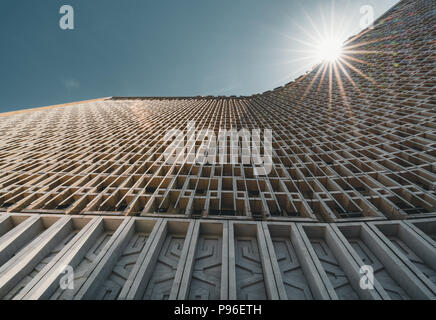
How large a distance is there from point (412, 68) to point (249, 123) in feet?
36.2

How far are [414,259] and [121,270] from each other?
5945 millimetres

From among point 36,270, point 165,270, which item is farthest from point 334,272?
point 36,270

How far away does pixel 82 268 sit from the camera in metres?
3.86

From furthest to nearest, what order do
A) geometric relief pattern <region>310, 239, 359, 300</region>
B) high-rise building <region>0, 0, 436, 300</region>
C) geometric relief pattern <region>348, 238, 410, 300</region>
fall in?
high-rise building <region>0, 0, 436, 300</region> → geometric relief pattern <region>310, 239, 359, 300</region> → geometric relief pattern <region>348, 238, 410, 300</region>

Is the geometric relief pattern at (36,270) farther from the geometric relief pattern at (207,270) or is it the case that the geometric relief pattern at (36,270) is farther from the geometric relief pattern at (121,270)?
the geometric relief pattern at (207,270)

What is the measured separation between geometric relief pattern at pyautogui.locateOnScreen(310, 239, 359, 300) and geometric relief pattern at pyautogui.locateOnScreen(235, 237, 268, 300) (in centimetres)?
132

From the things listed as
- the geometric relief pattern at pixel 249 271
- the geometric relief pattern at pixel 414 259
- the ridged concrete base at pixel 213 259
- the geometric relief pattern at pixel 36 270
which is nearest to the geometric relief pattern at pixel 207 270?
the ridged concrete base at pixel 213 259

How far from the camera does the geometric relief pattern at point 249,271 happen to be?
3400 mm

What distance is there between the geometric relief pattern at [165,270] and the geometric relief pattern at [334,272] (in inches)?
121

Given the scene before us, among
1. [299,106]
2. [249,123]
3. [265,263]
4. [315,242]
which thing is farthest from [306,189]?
[299,106]

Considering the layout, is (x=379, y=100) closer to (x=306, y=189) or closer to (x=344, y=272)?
(x=306, y=189)

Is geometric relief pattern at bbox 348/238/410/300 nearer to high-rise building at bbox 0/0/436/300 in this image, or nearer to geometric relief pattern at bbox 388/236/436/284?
high-rise building at bbox 0/0/436/300

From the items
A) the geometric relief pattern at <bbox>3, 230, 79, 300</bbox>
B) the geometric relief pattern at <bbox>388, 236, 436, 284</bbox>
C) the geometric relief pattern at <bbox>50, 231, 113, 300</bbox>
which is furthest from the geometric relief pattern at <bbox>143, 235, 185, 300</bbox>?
the geometric relief pattern at <bbox>388, 236, 436, 284</bbox>

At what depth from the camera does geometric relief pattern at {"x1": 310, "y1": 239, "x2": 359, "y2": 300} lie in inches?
131
